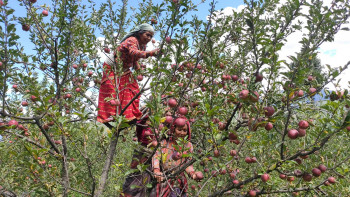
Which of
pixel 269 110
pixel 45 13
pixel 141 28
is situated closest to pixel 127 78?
pixel 141 28

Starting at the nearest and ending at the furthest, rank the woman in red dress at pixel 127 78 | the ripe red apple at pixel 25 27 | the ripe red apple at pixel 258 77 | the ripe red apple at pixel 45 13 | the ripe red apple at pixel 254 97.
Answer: the ripe red apple at pixel 254 97 → the ripe red apple at pixel 258 77 → the woman in red dress at pixel 127 78 → the ripe red apple at pixel 25 27 → the ripe red apple at pixel 45 13

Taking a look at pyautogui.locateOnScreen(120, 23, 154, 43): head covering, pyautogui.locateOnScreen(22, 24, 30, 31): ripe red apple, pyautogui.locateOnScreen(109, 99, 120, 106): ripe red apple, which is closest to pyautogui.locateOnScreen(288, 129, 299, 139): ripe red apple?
pyautogui.locateOnScreen(109, 99, 120, 106): ripe red apple

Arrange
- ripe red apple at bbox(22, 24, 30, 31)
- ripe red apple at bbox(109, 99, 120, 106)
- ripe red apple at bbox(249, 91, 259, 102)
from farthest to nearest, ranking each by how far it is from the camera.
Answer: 1. ripe red apple at bbox(22, 24, 30, 31)
2. ripe red apple at bbox(109, 99, 120, 106)
3. ripe red apple at bbox(249, 91, 259, 102)

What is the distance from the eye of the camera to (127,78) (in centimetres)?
291

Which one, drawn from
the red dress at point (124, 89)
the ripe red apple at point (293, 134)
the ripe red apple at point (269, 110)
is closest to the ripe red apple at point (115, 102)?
the red dress at point (124, 89)

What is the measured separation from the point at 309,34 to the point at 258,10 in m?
0.36

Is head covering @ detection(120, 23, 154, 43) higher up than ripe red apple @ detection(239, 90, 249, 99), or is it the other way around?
head covering @ detection(120, 23, 154, 43)

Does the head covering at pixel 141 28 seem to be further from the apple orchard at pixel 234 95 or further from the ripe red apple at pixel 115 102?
the ripe red apple at pixel 115 102

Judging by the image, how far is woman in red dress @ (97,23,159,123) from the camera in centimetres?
258

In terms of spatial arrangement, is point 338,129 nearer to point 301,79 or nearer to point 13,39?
point 301,79

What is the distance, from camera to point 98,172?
534cm

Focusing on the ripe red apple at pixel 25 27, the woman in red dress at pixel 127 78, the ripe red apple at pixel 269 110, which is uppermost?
the ripe red apple at pixel 25 27

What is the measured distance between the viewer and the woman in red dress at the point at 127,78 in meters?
2.58

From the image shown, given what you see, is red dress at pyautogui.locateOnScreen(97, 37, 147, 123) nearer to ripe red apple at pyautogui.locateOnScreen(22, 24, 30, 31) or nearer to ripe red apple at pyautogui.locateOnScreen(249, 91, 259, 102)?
ripe red apple at pyautogui.locateOnScreen(22, 24, 30, 31)
